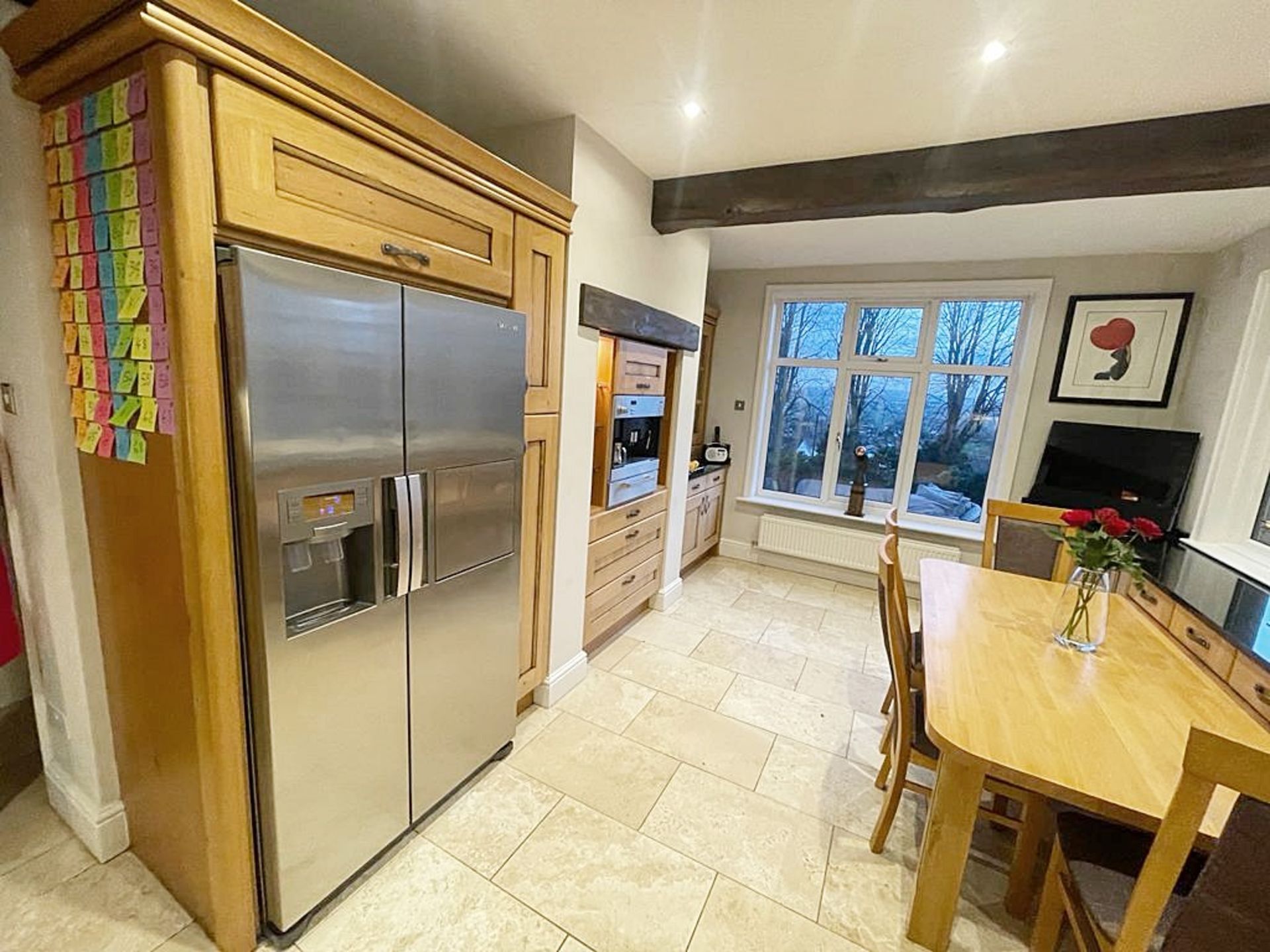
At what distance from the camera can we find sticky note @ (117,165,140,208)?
107 cm

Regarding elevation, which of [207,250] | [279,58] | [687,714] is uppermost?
[279,58]

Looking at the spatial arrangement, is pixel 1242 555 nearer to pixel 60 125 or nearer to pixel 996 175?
pixel 996 175

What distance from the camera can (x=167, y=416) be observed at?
1.10 meters

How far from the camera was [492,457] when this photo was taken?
1713mm

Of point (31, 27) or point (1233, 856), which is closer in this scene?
point (1233, 856)

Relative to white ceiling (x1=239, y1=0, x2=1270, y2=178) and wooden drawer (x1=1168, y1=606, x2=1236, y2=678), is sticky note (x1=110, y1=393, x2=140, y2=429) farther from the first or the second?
wooden drawer (x1=1168, y1=606, x2=1236, y2=678)

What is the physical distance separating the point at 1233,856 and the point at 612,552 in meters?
2.29

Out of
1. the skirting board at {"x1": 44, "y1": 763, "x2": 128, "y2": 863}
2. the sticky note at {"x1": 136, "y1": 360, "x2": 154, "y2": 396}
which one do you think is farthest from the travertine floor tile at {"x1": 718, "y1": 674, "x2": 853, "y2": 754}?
the sticky note at {"x1": 136, "y1": 360, "x2": 154, "y2": 396}

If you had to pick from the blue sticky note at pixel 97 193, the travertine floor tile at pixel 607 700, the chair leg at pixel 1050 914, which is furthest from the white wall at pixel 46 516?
the chair leg at pixel 1050 914

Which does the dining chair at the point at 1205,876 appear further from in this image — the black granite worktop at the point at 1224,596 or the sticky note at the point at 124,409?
the sticky note at the point at 124,409

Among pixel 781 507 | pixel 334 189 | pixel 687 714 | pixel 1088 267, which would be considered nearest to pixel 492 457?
pixel 334 189

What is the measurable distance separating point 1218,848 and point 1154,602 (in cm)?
168

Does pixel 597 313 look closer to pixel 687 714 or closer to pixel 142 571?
pixel 142 571

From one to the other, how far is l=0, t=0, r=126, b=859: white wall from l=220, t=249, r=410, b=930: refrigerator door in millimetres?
679
